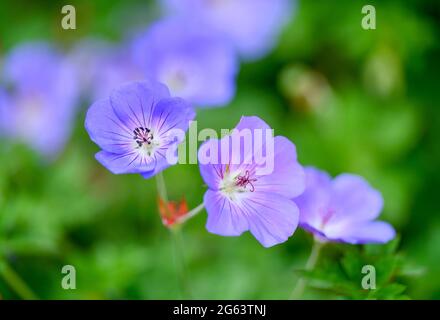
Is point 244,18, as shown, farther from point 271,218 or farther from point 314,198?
point 271,218

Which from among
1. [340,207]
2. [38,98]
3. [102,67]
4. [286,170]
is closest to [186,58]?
[102,67]

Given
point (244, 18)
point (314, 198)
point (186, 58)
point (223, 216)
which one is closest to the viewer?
point (223, 216)

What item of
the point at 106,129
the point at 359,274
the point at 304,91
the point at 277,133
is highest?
the point at 304,91

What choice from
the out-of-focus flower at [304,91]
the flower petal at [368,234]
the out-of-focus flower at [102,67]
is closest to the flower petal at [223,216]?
the flower petal at [368,234]

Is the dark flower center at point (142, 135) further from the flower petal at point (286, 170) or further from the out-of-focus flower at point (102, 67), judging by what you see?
the out-of-focus flower at point (102, 67)

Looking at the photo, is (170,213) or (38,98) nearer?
(170,213)
